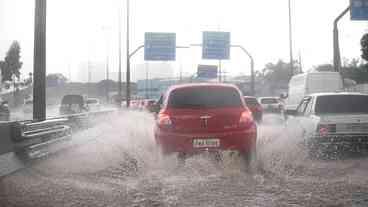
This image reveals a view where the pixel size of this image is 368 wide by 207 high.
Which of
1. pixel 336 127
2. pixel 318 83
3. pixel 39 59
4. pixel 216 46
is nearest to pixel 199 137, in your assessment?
pixel 336 127

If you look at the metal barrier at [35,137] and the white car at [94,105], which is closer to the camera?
the metal barrier at [35,137]

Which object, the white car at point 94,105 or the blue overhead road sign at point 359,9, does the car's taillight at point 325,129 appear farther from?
the white car at point 94,105

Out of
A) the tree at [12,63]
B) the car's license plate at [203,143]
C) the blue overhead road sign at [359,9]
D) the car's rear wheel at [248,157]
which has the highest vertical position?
the tree at [12,63]

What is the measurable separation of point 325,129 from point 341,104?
3.77 feet

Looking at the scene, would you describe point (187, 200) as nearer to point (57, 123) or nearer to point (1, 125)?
point (1, 125)

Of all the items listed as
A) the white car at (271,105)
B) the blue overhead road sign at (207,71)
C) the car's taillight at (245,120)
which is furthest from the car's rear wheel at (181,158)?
the blue overhead road sign at (207,71)

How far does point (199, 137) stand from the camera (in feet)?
28.3

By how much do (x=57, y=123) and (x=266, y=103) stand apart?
34.0 meters

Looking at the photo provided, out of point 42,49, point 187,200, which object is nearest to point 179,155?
point 187,200

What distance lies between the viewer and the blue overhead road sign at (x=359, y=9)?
2594 centimetres

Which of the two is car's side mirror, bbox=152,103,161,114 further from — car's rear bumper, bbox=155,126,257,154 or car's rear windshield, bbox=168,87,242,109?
car's rear bumper, bbox=155,126,257,154

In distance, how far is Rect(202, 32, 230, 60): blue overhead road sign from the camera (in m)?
43.4

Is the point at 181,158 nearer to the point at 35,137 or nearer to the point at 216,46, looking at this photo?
the point at 35,137

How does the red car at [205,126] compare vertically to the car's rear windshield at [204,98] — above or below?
below
